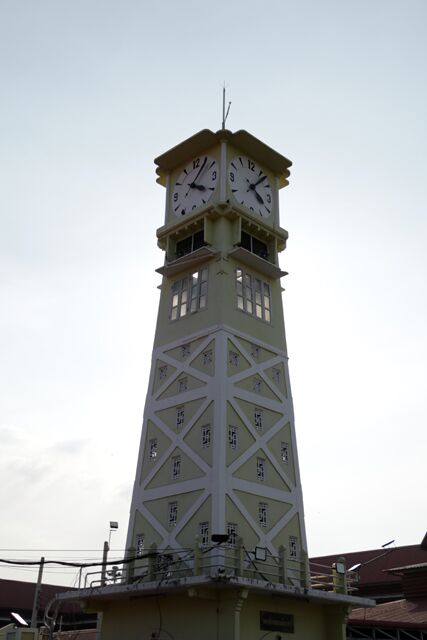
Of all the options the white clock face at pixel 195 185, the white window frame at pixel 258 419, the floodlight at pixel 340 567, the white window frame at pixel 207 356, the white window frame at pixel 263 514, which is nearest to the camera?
the floodlight at pixel 340 567

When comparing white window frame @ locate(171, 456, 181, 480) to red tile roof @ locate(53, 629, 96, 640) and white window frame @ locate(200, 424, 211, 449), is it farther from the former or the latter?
red tile roof @ locate(53, 629, 96, 640)

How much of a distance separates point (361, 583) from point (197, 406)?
25803 millimetres

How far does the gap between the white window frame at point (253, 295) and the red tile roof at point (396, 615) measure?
15.7m

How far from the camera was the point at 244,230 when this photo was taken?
37875 mm

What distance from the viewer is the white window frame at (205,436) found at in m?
31.0

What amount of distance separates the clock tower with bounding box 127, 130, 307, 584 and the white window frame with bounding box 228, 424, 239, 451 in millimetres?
67

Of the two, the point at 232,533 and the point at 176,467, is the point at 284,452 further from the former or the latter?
the point at 232,533

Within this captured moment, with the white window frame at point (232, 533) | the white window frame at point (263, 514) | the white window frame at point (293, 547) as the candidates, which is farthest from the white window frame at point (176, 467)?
the white window frame at point (293, 547)

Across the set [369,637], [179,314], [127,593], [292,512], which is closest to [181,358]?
[179,314]

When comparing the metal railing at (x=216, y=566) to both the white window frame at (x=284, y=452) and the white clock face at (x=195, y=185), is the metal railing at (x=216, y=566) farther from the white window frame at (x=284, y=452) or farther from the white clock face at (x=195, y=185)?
the white clock face at (x=195, y=185)

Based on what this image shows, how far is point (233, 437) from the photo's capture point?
31.2 meters

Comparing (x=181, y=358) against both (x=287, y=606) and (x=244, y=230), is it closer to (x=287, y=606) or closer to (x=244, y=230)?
(x=244, y=230)

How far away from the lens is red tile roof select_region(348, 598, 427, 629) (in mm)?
31219

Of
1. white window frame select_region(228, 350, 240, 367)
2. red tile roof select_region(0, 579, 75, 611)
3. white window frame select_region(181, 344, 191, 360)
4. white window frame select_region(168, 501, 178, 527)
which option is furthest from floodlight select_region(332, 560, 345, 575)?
red tile roof select_region(0, 579, 75, 611)
